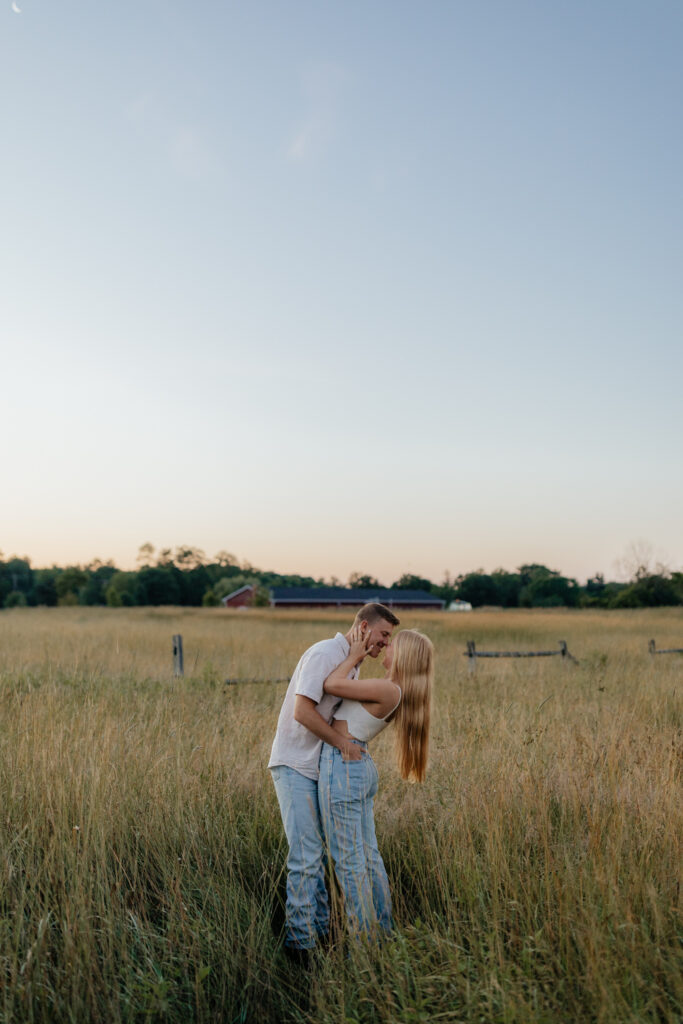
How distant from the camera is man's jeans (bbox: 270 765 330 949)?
3.58m

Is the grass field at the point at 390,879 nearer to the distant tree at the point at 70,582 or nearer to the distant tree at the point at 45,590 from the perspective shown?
the distant tree at the point at 70,582

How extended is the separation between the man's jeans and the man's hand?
0.28m

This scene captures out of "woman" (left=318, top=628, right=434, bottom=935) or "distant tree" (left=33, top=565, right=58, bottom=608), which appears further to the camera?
"distant tree" (left=33, top=565, right=58, bottom=608)

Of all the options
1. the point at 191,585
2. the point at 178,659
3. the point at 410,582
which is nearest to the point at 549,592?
the point at 410,582

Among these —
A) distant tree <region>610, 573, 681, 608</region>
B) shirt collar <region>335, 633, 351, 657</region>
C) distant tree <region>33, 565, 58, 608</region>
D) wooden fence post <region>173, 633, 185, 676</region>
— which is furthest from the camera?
distant tree <region>33, 565, 58, 608</region>

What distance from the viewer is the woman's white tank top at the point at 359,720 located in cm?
350

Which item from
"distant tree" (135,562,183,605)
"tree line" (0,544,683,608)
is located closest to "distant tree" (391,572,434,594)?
"tree line" (0,544,683,608)

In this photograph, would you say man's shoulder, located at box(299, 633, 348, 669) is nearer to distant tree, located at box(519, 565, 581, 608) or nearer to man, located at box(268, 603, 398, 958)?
man, located at box(268, 603, 398, 958)

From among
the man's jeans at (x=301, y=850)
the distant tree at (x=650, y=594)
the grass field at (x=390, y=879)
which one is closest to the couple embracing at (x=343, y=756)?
the man's jeans at (x=301, y=850)

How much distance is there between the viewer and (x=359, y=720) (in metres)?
3.52

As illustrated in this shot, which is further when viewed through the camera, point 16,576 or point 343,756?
point 16,576

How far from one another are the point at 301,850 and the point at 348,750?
61 cm

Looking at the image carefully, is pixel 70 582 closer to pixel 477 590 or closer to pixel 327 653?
pixel 477 590

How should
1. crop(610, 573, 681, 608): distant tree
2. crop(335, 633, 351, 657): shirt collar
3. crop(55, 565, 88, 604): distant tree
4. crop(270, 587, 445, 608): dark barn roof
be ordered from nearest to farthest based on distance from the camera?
1. crop(335, 633, 351, 657): shirt collar
2. crop(610, 573, 681, 608): distant tree
3. crop(270, 587, 445, 608): dark barn roof
4. crop(55, 565, 88, 604): distant tree
